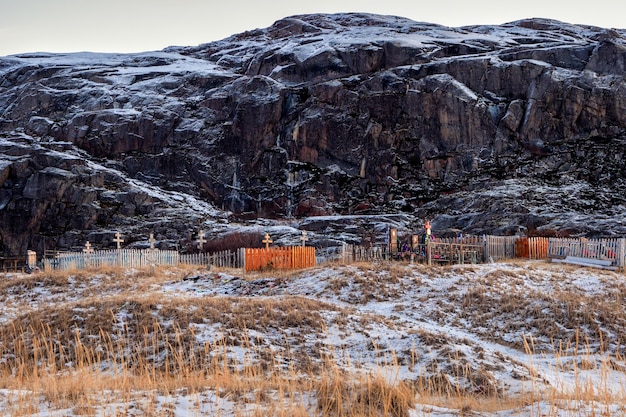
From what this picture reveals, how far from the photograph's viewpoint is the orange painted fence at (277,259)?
2561cm

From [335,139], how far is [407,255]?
1861 inches

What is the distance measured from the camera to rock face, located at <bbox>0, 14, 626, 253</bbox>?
201 ft

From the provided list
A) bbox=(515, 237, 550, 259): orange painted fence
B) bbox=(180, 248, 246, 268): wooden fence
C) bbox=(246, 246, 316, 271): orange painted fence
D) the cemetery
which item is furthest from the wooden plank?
bbox=(180, 248, 246, 268): wooden fence

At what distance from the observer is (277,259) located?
25.7 meters

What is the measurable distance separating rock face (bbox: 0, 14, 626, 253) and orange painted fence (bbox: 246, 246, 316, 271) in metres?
27.9

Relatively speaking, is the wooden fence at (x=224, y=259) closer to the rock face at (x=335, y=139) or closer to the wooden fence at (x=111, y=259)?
the wooden fence at (x=111, y=259)

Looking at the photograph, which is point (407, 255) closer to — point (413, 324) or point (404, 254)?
point (404, 254)

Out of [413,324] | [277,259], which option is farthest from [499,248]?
[413,324]

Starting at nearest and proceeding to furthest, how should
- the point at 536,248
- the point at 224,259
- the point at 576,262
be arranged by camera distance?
1. the point at 576,262
2. the point at 536,248
3. the point at 224,259

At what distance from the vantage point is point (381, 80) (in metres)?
75.6

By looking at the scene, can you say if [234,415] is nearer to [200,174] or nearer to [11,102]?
[200,174]

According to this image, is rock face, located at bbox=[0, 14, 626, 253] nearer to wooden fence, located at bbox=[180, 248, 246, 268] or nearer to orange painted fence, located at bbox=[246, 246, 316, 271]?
wooden fence, located at bbox=[180, 248, 246, 268]

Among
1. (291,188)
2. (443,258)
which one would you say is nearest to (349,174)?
(291,188)

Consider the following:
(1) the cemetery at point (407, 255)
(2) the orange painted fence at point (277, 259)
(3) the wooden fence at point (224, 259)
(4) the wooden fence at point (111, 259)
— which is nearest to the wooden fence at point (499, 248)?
(1) the cemetery at point (407, 255)
